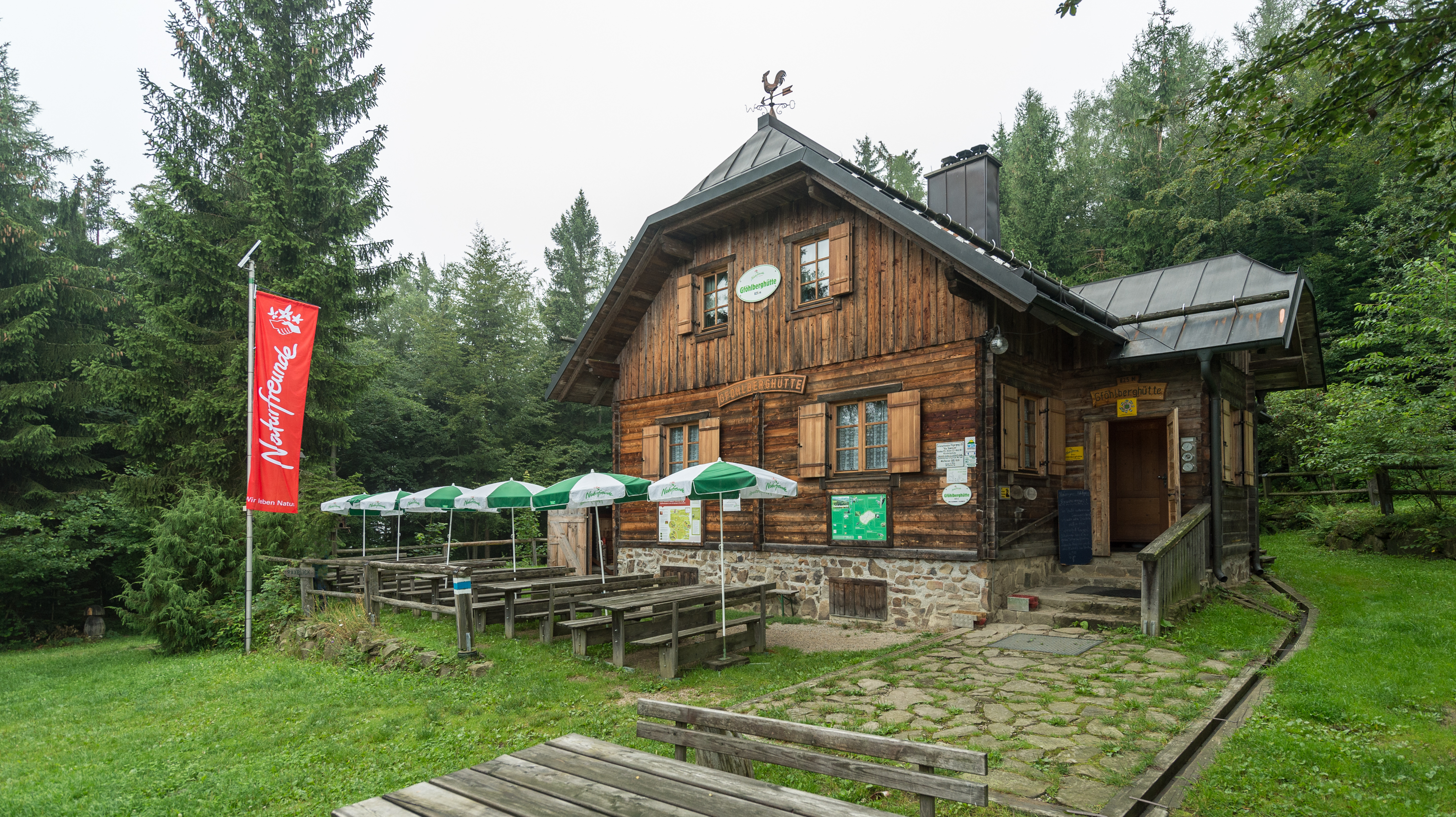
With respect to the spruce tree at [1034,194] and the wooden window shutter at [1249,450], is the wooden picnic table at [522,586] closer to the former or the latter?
the wooden window shutter at [1249,450]

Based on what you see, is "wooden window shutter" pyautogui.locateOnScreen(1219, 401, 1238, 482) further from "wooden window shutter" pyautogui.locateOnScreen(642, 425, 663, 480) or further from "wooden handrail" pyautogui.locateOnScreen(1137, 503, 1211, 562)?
"wooden window shutter" pyautogui.locateOnScreen(642, 425, 663, 480)

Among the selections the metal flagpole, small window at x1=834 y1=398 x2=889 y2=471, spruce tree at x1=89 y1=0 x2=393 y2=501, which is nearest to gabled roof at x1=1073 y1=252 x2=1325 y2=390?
small window at x1=834 y1=398 x2=889 y2=471

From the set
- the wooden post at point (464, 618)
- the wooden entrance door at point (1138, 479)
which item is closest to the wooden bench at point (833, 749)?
the wooden post at point (464, 618)

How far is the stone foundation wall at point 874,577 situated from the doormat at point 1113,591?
55.5 inches

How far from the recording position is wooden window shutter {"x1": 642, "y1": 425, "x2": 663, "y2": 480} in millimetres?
13852

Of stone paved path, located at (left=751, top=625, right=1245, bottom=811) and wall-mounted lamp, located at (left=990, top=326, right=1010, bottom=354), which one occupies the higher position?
wall-mounted lamp, located at (left=990, top=326, right=1010, bottom=354)

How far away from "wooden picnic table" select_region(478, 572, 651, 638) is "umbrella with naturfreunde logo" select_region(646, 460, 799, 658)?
6.20 ft

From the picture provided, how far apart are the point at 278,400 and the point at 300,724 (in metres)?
5.76

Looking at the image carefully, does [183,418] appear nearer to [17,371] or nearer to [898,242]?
[17,371]

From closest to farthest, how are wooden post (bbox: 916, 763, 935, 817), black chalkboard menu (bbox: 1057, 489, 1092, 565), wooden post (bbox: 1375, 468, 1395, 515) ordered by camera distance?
wooden post (bbox: 916, 763, 935, 817), black chalkboard menu (bbox: 1057, 489, 1092, 565), wooden post (bbox: 1375, 468, 1395, 515)

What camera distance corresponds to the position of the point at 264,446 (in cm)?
1060

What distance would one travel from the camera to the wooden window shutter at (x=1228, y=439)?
1106cm

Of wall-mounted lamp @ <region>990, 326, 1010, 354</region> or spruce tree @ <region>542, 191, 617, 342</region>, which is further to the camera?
spruce tree @ <region>542, 191, 617, 342</region>

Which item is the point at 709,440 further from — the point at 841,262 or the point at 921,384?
the point at 921,384
